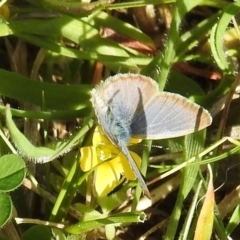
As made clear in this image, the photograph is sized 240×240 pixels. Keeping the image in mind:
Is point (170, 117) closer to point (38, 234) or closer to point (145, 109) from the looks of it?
point (145, 109)

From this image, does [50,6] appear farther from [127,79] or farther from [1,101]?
[127,79]

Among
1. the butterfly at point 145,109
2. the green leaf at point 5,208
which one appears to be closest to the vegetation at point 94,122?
the green leaf at point 5,208

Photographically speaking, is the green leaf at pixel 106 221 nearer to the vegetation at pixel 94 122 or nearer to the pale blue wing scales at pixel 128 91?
the vegetation at pixel 94 122

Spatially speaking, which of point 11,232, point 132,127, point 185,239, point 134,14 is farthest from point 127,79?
point 134,14

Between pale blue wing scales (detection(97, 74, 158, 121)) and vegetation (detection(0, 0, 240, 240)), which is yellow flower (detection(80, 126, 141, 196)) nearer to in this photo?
vegetation (detection(0, 0, 240, 240))

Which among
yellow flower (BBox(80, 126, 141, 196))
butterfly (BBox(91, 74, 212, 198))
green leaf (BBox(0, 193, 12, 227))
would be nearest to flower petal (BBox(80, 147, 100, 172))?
yellow flower (BBox(80, 126, 141, 196))
